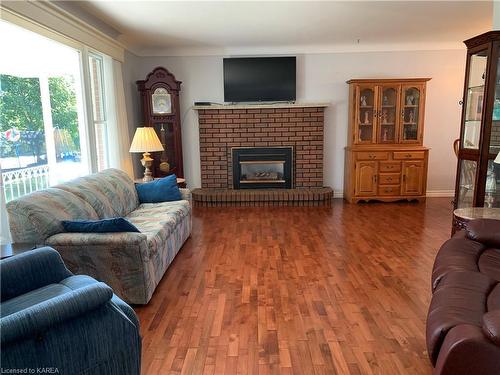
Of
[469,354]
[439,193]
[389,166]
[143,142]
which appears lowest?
[439,193]

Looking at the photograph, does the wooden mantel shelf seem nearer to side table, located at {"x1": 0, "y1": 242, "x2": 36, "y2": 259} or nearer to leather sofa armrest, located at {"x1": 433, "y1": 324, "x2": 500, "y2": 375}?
side table, located at {"x1": 0, "y1": 242, "x2": 36, "y2": 259}

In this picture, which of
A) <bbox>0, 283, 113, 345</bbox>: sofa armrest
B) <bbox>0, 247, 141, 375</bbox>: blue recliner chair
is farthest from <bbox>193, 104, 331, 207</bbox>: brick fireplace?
<bbox>0, 283, 113, 345</bbox>: sofa armrest

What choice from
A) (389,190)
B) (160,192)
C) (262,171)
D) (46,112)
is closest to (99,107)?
(46,112)

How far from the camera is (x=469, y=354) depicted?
4.41 ft

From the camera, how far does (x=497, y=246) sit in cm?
242

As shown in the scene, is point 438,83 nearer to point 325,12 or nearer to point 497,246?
point 325,12

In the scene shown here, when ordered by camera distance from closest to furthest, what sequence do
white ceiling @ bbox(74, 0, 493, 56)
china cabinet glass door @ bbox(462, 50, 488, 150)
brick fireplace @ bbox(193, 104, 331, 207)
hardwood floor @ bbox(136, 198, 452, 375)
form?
1. hardwood floor @ bbox(136, 198, 452, 375)
2. china cabinet glass door @ bbox(462, 50, 488, 150)
3. white ceiling @ bbox(74, 0, 493, 56)
4. brick fireplace @ bbox(193, 104, 331, 207)

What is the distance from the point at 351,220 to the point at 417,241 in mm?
1011

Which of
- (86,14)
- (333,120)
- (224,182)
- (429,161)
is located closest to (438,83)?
(429,161)

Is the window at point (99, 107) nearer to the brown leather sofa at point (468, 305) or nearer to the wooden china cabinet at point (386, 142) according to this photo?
the wooden china cabinet at point (386, 142)

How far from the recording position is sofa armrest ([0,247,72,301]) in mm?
1783

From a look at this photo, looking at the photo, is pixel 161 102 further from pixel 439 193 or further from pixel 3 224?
pixel 439 193

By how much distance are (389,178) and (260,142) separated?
2.12 metres

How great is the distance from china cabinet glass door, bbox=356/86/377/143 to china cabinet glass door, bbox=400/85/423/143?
1.44ft
